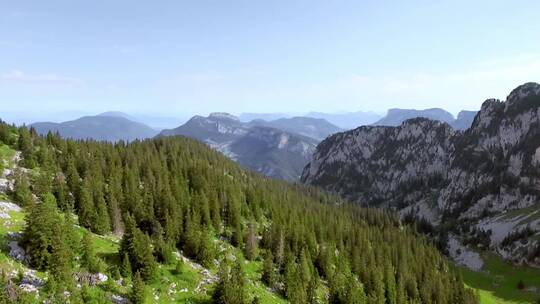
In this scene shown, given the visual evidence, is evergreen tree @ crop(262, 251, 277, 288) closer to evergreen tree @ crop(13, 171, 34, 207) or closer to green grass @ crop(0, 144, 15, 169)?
evergreen tree @ crop(13, 171, 34, 207)

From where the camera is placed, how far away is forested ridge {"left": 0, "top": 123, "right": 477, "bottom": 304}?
200 feet

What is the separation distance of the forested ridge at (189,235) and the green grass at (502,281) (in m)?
20.7

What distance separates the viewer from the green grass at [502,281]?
141 m

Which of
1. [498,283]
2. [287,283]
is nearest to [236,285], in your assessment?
[287,283]

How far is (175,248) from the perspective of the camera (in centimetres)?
8431

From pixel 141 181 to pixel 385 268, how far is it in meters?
73.6

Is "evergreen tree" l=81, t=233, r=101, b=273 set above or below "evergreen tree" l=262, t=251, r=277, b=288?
above

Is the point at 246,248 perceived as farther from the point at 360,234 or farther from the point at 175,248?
the point at 360,234

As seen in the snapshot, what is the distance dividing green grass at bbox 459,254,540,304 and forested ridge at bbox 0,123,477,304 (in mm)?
20680

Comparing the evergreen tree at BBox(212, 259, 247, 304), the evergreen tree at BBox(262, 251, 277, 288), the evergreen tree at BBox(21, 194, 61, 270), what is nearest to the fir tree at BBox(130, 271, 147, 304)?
the evergreen tree at BBox(21, 194, 61, 270)

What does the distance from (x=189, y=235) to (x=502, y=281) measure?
429ft

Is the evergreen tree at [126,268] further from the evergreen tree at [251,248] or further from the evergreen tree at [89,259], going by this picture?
the evergreen tree at [251,248]

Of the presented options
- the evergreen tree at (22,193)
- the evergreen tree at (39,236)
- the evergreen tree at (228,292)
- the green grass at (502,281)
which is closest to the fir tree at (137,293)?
the evergreen tree at (39,236)

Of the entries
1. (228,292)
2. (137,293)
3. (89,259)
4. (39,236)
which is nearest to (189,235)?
(228,292)
